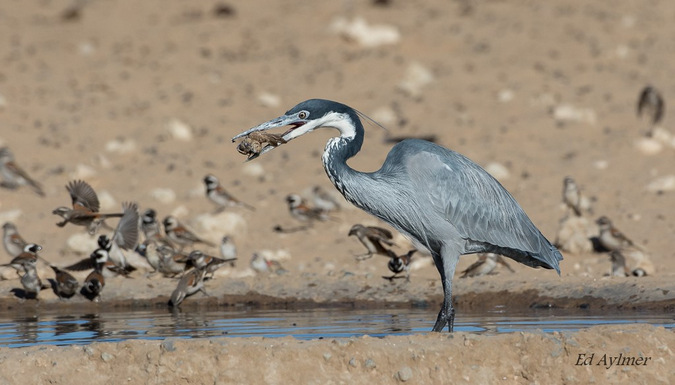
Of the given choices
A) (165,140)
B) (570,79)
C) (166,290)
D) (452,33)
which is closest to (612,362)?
(166,290)

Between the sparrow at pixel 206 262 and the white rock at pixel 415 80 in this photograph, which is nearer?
the sparrow at pixel 206 262

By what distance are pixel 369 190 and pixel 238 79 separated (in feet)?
44.1

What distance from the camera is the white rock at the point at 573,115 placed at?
19180 millimetres

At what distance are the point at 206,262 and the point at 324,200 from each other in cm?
386

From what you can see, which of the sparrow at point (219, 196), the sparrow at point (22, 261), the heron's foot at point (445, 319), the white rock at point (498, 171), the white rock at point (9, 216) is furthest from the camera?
the white rock at point (498, 171)

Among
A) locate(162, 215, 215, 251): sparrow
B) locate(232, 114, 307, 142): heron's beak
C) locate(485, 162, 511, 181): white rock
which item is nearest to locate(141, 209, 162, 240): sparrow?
locate(162, 215, 215, 251): sparrow

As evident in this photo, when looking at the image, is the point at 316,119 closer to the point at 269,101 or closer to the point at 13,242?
the point at 13,242

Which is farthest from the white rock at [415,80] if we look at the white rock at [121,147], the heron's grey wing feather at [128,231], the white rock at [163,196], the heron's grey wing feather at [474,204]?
the heron's grey wing feather at [474,204]

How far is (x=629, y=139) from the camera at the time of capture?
1809cm

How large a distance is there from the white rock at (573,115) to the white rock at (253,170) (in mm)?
4990

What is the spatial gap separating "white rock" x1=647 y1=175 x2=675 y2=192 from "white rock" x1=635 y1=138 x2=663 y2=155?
151 centimetres

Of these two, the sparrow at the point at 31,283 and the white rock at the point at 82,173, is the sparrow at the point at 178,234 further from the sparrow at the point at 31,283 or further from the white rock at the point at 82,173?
the sparrow at the point at 31,283

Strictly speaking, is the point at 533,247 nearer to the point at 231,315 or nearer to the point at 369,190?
the point at 369,190

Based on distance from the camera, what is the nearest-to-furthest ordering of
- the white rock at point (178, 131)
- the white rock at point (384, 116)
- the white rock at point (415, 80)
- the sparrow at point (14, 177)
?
the sparrow at point (14, 177)
the white rock at point (178, 131)
the white rock at point (384, 116)
the white rock at point (415, 80)
